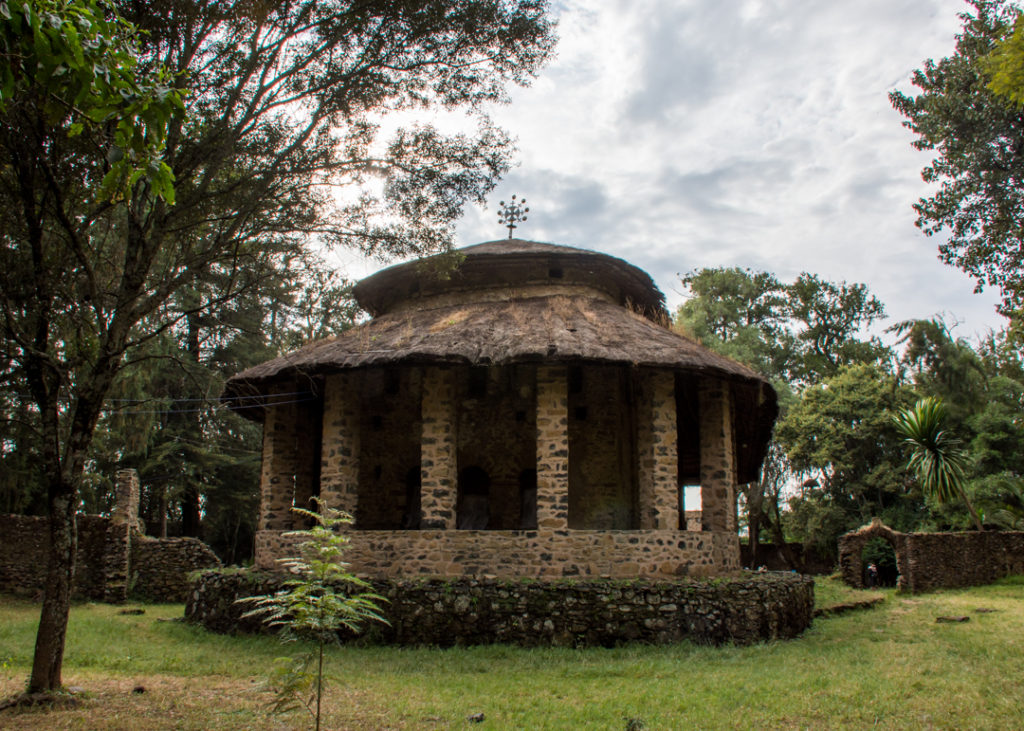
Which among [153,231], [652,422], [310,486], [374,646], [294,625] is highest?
[153,231]

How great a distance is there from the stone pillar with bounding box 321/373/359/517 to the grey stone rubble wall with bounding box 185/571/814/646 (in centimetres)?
239

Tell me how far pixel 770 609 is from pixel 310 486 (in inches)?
371

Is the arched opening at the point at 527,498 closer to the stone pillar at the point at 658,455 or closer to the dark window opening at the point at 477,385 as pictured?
the dark window opening at the point at 477,385

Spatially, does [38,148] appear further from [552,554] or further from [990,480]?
[990,480]

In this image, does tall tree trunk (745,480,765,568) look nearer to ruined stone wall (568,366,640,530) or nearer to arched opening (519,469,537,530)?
ruined stone wall (568,366,640,530)

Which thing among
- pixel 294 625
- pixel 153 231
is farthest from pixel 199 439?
pixel 294 625

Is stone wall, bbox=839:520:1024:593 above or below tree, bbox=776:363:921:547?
below

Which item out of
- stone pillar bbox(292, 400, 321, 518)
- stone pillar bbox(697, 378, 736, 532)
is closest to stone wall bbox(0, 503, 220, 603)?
stone pillar bbox(292, 400, 321, 518)

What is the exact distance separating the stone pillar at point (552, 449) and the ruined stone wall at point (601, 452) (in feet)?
6.32

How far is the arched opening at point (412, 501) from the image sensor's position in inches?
558

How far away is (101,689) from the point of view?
7.30m

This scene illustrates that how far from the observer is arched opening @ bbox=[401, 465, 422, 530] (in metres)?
14.2

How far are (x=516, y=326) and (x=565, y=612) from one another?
4673mm

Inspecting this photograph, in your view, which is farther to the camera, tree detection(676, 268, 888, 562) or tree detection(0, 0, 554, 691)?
tree detection(676, 268, 888, 562)
